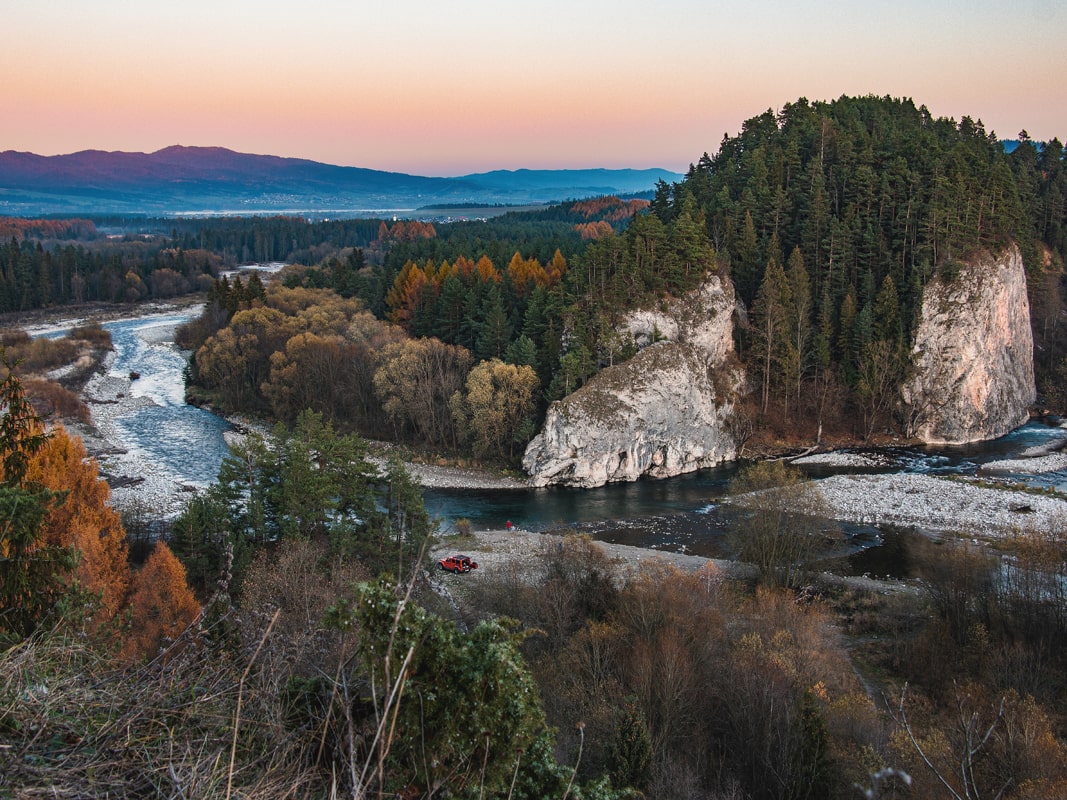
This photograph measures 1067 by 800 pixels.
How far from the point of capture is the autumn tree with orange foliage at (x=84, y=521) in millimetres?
16469

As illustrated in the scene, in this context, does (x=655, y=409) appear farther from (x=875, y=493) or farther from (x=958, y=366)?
(x=958, y=366)

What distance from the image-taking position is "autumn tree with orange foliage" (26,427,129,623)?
16.5m

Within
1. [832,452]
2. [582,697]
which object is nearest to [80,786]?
[582,697]

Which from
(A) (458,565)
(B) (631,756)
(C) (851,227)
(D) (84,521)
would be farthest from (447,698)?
(C) (851,227)

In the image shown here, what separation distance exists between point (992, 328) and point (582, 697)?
44512 mm

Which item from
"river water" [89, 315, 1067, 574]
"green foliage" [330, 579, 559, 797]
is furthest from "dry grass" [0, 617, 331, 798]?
"river water" [89, 315, 1067, 574]

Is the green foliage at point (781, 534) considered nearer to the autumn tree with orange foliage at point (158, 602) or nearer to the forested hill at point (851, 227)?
the autumn tree with orange foliage at point (158, 602)

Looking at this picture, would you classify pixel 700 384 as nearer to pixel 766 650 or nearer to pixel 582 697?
pixel 766 650

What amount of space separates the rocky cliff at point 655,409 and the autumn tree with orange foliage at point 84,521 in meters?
23.5

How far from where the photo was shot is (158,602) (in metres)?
16.5

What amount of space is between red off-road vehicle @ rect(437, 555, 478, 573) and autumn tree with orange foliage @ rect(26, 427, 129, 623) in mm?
11229

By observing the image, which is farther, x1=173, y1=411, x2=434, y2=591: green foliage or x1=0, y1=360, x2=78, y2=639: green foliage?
x1=173, y1=411, x2=434, y2=591: green foliage

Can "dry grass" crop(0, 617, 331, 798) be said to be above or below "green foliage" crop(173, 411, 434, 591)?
above

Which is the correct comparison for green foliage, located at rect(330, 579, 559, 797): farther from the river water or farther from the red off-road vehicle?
the river water
